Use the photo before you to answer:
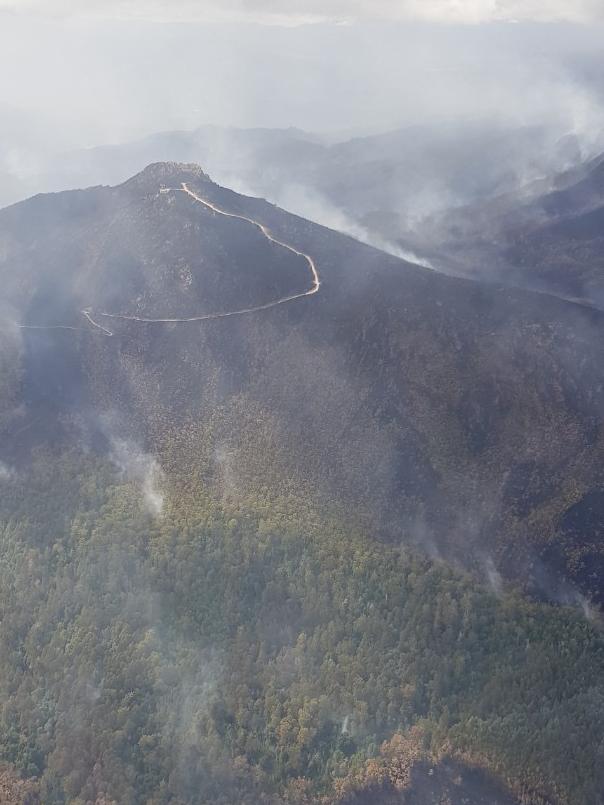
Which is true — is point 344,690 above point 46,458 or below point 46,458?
above

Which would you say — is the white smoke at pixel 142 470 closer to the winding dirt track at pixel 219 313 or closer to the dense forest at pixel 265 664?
the dense forest at pixel 265 664

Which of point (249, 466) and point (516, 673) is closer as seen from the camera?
point (516, 673)

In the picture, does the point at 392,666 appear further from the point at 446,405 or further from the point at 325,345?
the point at 325,345

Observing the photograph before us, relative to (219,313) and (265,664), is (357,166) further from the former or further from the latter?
(265,664)

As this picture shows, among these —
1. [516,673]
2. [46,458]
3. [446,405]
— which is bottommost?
[46,458]

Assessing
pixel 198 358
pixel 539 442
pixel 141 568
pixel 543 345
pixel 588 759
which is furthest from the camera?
pixel 198 358

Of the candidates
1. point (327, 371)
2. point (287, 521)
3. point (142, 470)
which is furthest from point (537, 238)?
point (142, 470)

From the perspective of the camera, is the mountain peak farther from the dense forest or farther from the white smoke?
the dense forest

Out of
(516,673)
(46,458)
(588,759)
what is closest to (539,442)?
(516,673)
